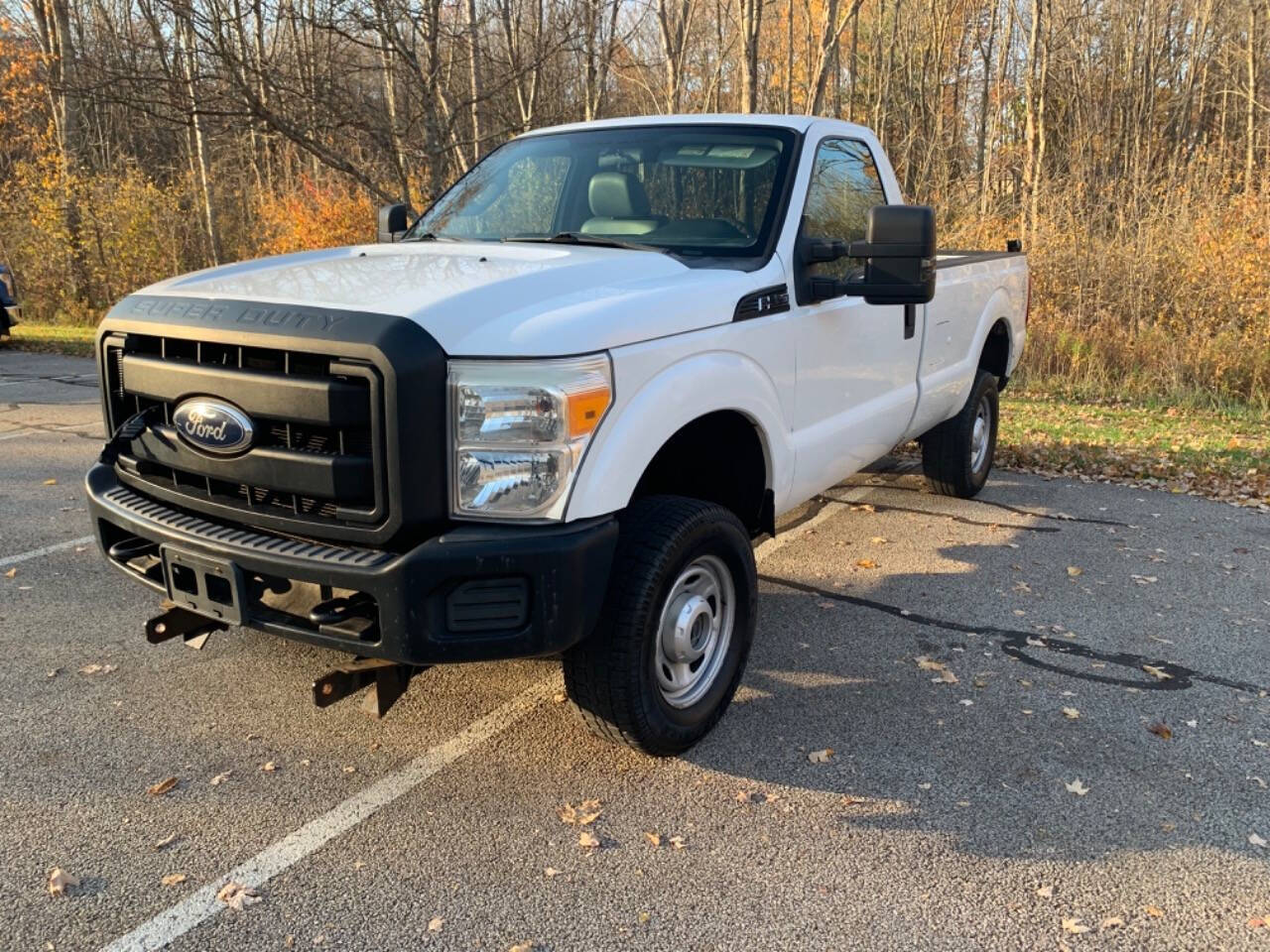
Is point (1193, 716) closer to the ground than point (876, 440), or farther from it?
closer to the ground

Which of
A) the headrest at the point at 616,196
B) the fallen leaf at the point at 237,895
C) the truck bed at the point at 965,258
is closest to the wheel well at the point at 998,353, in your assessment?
the truck bed at the point at 965,258

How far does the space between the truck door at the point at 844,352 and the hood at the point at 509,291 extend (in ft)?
1.89

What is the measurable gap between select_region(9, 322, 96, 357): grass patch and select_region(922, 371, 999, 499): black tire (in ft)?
40.3

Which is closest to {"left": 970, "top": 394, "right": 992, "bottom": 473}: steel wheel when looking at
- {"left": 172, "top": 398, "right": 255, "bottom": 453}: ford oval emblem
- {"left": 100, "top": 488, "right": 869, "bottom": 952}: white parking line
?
{"left": 100, "top": 488, "right": 869, "bottom": 952}: white parking line

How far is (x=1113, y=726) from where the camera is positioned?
139 inches

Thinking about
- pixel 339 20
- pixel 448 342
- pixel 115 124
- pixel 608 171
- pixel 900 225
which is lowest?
pixel 448 342

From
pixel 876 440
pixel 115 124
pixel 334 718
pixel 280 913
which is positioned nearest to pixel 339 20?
pixel 876 440

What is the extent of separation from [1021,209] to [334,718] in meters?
13.1

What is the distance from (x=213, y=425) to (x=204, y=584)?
0.46 meters

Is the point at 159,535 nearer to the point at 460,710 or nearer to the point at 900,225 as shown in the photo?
the point at 460,710

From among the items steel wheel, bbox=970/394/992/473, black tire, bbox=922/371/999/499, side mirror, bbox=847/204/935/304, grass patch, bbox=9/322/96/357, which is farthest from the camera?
grass patch, bbox=9/322/96/357

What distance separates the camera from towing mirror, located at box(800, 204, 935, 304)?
356 centimetres

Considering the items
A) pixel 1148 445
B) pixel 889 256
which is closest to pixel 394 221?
pixel 889 256

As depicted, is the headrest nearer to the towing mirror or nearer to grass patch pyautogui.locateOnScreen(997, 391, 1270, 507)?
the towing mirror
